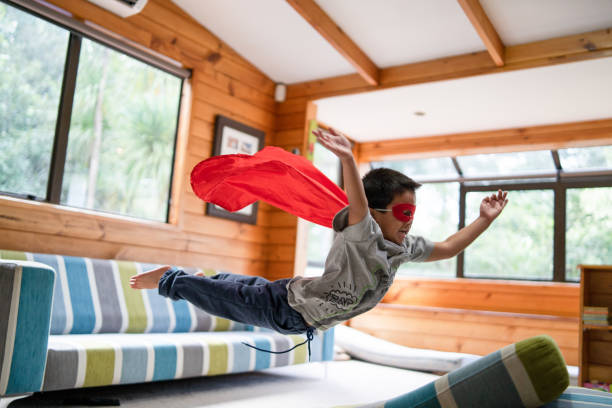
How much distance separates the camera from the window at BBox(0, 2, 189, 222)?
11.9 feet

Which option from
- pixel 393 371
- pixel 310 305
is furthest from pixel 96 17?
pixel 393 371

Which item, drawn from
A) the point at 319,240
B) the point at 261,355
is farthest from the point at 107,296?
the point at 319,240

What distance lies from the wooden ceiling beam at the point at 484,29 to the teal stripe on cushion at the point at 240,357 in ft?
8.65

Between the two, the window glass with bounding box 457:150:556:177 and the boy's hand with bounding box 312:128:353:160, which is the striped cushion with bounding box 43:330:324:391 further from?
the window glass with bounding box 457:150:556:177

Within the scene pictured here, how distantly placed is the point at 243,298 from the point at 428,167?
4722mm

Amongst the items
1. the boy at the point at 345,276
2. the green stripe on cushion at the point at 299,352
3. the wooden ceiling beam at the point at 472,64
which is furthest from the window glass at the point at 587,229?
the boy at the point at 345,276

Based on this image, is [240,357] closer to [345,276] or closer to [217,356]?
[217,356]

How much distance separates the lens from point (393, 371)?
5.04 metres

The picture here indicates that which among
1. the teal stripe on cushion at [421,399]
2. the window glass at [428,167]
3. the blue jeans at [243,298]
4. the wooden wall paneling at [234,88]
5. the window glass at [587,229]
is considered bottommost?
the teal stripe on cushion at [421,399]

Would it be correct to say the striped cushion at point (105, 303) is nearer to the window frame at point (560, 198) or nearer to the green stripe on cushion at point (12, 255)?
the green stripe on cushion at point (12, 255)

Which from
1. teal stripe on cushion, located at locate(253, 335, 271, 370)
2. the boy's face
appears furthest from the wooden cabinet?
the boy's face

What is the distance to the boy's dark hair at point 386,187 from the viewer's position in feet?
7.38

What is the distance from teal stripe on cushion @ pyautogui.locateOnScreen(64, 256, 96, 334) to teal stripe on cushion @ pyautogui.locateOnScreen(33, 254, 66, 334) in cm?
6

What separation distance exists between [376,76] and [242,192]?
2.72 m
